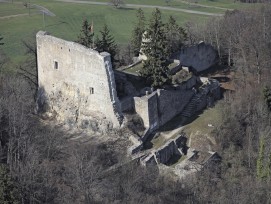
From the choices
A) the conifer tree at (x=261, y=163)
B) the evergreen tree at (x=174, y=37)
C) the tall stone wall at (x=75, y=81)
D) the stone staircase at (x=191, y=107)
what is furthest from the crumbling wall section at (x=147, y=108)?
the evergreen tree at (x=174, y=37)

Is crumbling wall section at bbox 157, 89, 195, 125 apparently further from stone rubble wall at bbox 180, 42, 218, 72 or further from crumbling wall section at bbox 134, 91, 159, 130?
stone rubble wall at bbox 180, 42, 218, 72

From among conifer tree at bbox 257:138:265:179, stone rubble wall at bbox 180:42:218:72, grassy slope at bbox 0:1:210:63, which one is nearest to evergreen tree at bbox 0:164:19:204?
conifer tree at bbox 257:138:265:179

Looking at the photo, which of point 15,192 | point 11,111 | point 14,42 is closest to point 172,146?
point 11,111

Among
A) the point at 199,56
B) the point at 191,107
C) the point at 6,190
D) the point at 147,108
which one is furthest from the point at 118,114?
the point at 199,56

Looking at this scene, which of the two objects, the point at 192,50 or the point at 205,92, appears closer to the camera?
the point at 205,92

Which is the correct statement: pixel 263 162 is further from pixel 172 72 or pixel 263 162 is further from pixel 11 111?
pixel 11 111

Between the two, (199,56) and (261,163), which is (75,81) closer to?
(261,163)
